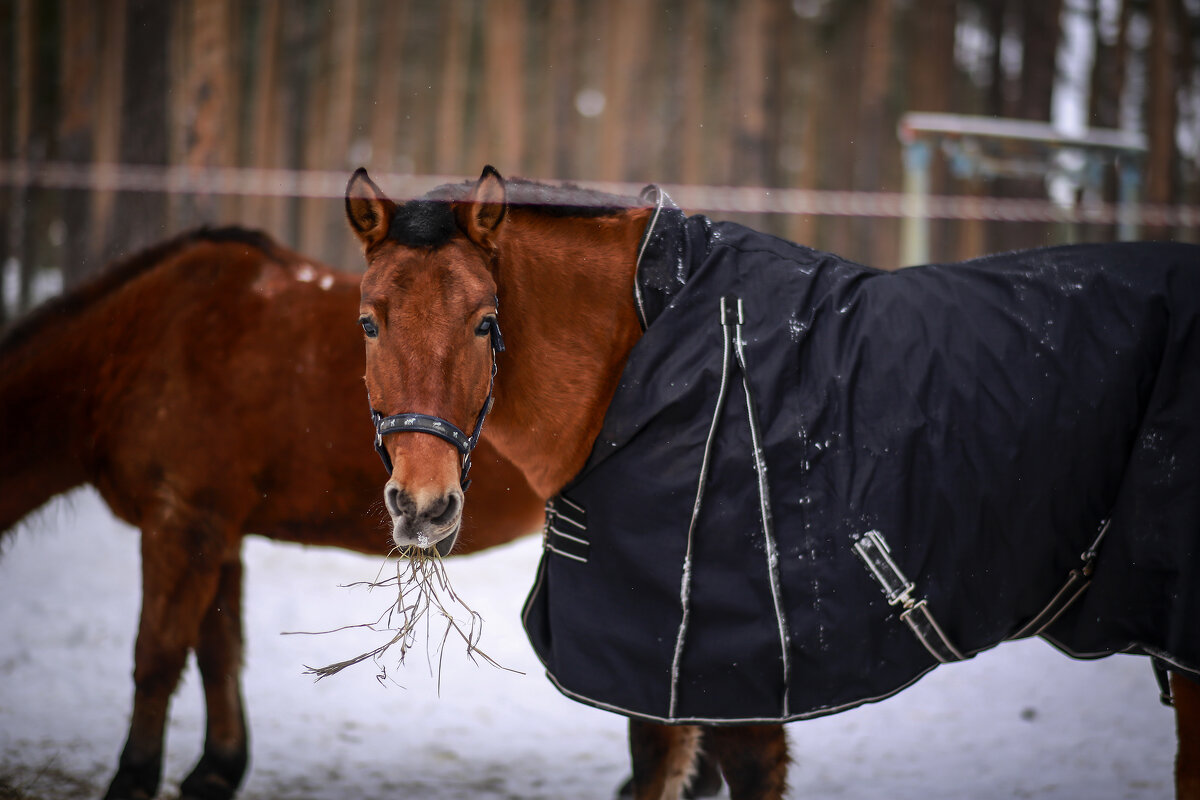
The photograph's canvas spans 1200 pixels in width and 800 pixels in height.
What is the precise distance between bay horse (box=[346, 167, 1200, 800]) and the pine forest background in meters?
3.36

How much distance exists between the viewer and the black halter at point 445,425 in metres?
1.66

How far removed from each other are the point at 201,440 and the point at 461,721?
1566 millimetres

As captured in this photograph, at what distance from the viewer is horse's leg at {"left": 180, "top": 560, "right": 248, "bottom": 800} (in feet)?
9.53

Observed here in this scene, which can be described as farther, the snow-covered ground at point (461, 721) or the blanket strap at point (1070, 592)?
the snow-covered ground at point (461, 721)

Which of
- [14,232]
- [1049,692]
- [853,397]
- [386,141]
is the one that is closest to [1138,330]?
[853,397]

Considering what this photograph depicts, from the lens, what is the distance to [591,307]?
1976mm

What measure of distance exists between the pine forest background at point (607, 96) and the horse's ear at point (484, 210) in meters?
3.49

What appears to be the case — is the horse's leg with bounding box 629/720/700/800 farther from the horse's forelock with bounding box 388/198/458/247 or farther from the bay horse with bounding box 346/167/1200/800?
the horse's forelock with bounding box 388/198/458/247

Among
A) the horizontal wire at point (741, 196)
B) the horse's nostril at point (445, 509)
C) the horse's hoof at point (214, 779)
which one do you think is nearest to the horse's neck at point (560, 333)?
the horse's nostril at point (445, 509)

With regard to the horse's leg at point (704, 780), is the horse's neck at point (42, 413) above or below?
above

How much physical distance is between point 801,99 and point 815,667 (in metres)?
4.62

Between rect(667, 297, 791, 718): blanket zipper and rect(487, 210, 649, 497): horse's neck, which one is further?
rect(487, 210, 649, 497): horse's neck

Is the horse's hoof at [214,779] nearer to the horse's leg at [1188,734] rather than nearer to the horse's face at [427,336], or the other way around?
the horse's face at [427,336]

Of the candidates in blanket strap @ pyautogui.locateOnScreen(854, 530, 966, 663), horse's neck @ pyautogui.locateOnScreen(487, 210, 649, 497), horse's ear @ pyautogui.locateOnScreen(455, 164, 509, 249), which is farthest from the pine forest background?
blanket strap @ pyautogui.locateOnScreen(854, 530, 966, 663)
